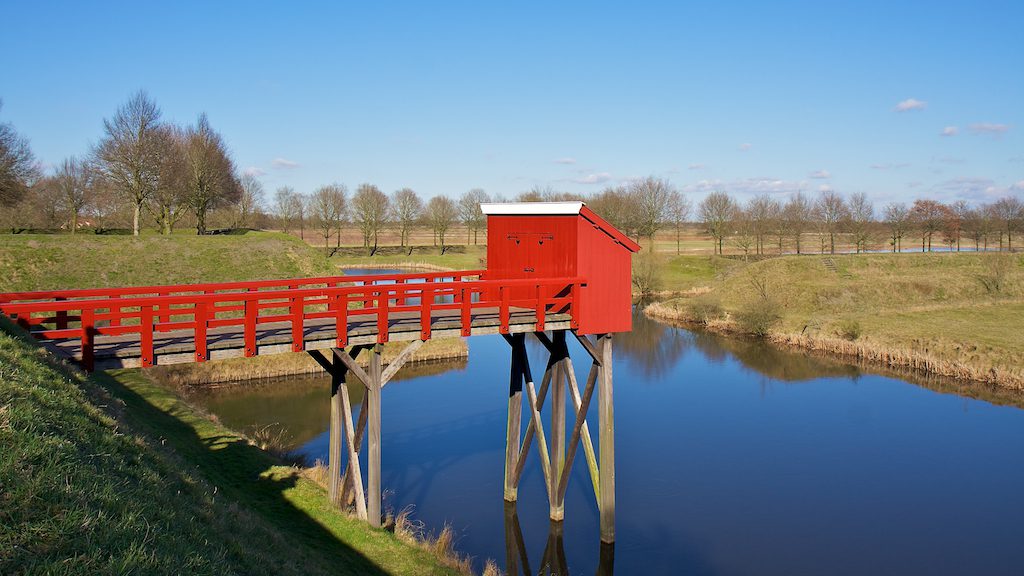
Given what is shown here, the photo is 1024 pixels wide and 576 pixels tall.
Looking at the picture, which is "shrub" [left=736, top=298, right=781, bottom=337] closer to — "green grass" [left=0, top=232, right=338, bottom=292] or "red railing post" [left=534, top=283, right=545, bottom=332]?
"green grass" [left=0, top=232, right=338, bottom=292]

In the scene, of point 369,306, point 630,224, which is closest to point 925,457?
point 369,306

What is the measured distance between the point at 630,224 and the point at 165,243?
1824 inches

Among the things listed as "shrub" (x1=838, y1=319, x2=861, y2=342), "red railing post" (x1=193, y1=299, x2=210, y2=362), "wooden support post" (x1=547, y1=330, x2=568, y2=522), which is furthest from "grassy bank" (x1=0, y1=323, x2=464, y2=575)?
"shrub" (x1=838, y1=319, x2=861, y2=342)

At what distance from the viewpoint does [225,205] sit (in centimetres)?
6106

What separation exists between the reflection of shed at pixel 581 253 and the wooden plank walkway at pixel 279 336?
3.10ft

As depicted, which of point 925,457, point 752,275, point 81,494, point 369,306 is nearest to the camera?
point 81,494

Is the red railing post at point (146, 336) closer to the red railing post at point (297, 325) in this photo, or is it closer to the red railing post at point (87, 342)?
the red railing post at point (87, 342)

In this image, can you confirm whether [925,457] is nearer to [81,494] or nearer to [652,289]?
[81,494]

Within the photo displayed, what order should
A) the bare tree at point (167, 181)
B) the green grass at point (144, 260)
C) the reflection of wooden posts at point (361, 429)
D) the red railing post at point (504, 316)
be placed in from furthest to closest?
the bare tree at point (167, 181), the green grass at point (144, 260), the red railing post at point (504, 316), the reflection of wooden posts at point (361, 429)

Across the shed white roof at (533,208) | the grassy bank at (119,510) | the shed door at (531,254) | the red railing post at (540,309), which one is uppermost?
the shed white roof at (533,208)

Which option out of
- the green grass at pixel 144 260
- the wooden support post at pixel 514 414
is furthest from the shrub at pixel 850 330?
the green grass at pixel 144 260

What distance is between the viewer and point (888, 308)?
4622cm

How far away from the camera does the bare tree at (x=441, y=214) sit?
96438 millimetres

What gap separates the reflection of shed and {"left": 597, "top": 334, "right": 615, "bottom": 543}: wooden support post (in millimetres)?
545
